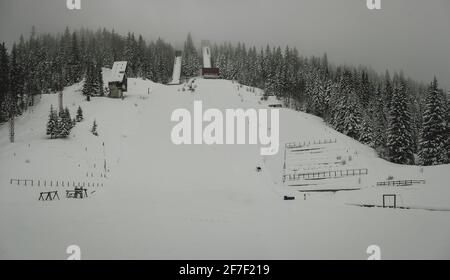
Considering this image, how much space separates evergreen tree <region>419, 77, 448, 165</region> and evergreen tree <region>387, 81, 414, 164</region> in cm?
297

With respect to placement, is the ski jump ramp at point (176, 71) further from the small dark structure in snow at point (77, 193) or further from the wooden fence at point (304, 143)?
the small dark structure in snow at point (77, 193)

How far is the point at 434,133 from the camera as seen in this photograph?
145 feet

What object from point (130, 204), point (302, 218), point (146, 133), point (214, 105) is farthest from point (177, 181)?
point (214, 105)

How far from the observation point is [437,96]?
4412 centimetres

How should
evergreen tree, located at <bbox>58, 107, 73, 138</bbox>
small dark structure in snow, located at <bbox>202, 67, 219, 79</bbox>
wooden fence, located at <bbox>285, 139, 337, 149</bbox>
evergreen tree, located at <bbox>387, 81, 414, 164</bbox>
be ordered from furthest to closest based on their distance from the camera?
small dark structure in snow, located at <bbox>202, 67, 219, 79</bbox>
wooden fence, located at <bbox>285, 139, 337, 149</bbox>
evergreen tree, located at <bbox>387, 81, 414, 164</bbox>
evergreen tree, located at <bbox>58, 107, 73, 138</bbox>

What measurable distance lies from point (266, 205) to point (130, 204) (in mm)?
9574

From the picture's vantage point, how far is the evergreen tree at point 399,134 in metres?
47.6

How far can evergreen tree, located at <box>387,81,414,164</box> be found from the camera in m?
47.6

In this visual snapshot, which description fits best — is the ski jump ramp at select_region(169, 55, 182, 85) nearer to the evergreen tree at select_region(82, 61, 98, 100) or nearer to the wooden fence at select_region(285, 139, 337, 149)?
the evergreen tree at select_region(82, 61, 98, 100)

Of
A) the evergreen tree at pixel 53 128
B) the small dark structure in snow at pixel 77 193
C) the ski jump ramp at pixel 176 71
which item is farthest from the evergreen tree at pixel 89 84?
the small dark structure in snow at pixel 77 193

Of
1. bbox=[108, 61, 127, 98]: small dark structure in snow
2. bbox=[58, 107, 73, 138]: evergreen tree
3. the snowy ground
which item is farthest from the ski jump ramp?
→ bbox=[58, 107, 73, 138]: evergreen tree

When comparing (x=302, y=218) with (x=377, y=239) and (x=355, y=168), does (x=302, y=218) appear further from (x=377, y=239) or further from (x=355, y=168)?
(x=355, y=168)

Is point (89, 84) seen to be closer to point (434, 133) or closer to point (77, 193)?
point (77, 193)

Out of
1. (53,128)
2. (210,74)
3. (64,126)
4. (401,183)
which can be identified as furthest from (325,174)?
(210,74)
